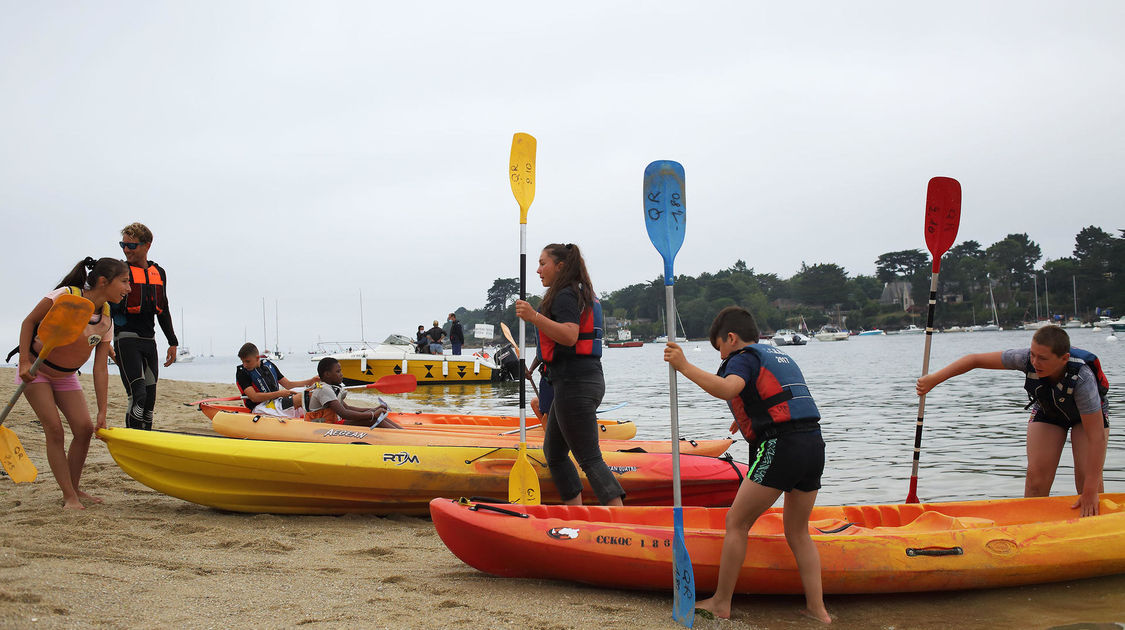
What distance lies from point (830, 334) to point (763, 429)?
9766 cm

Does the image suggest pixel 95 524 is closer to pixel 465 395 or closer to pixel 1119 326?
pixel 465 395

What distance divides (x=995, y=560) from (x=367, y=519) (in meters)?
4.05

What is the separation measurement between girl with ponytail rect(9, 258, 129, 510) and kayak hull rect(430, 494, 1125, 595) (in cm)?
263

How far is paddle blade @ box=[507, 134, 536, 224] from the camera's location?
570 centimetres

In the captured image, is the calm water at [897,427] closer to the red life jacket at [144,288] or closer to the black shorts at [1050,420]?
the black shorts at [1050,420]

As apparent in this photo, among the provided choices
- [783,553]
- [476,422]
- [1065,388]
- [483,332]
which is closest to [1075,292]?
[483,332]

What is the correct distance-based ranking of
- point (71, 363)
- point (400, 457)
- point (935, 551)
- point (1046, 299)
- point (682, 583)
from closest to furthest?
1. point (682, 583)
2. point (935, 551)
3. point (71, 363)
4. point (400, 457)
5. point (1046, 299)

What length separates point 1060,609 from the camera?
3.87m

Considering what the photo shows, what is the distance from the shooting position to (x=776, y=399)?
10.9ft

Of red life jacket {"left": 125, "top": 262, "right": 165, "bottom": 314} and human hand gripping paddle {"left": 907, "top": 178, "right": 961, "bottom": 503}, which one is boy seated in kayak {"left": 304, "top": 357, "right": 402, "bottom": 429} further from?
human hand gripping paddle {"left": 907, "top": 178, "right": 961, "bottom": 503}

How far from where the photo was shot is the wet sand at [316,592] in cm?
316

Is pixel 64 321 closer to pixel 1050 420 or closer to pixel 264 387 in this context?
pixel 264 387

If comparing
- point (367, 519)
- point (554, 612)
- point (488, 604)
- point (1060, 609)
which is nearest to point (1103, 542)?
point (1060, 609)

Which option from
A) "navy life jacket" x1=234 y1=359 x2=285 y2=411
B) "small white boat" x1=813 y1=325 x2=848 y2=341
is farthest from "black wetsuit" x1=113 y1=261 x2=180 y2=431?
"small white boat" x1=813 y1=325 x2=848 y2=341
